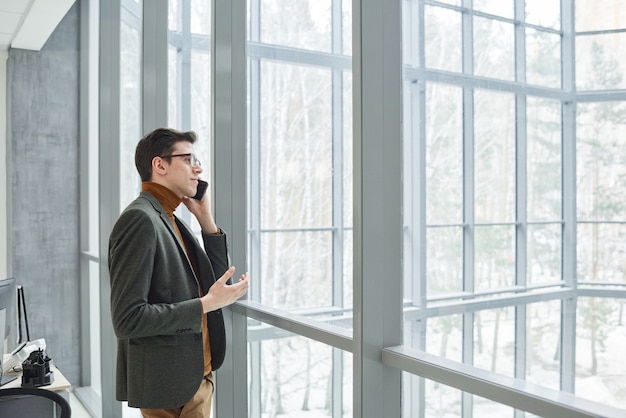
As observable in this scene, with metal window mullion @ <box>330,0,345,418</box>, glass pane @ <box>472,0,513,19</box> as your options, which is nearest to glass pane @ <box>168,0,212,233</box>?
metal window mullion @ <box>330,0,345,418</box>

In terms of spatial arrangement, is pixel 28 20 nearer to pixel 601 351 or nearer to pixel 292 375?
pixel 292 375

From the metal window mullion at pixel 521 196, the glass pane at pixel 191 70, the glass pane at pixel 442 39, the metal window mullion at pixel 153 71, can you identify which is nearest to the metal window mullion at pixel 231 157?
the metal window mullion at pixel 153 71

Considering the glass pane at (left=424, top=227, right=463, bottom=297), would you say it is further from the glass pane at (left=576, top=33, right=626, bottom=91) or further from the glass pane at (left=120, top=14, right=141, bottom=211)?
the glass pane at (left=120, top=14, right=141, bottom=211)

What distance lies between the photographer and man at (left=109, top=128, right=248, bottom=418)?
195 cm

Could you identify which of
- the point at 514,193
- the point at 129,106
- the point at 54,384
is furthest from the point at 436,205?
the point at 129,106

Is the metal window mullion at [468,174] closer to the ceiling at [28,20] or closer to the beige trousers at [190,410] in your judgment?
the beige trousers at [190,410]

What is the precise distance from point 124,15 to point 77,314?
2428 millimetres

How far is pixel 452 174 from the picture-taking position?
207 centimetres

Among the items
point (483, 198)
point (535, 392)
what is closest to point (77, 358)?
point (483, 198)

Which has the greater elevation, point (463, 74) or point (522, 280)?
point (463, 74)

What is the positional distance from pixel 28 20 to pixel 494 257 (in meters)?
3.57

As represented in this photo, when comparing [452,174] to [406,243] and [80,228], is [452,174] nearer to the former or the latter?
[406,243]

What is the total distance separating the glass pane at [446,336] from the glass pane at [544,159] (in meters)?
0.53

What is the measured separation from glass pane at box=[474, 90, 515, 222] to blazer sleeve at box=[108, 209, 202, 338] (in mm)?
966
